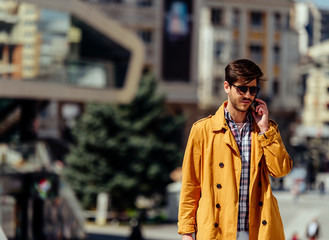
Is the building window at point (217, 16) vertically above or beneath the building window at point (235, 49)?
above

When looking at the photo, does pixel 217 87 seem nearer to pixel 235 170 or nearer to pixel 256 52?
pixel 256 52

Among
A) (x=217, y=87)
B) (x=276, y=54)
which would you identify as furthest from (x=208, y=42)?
(x=276, y=54)

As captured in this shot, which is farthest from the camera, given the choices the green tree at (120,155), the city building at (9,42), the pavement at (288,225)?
the green tree at (120,155)

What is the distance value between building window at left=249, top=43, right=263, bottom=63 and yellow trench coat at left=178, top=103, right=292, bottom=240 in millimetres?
52515

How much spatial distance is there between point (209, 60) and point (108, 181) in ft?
61.5

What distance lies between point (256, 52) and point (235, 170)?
174ft

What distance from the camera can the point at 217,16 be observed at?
179 feet

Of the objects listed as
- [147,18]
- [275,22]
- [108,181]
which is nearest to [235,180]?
[108,181]

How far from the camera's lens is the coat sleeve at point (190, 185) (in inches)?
153

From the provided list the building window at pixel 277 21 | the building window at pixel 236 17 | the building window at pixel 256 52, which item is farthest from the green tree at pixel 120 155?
the building window at pixel 277 21

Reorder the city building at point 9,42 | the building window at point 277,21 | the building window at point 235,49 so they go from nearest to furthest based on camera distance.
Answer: the city building at point 9,42 → the building window at point 235,49 → the building window at point 277,21

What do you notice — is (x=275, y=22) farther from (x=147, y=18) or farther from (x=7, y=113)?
(x=7, y=113)

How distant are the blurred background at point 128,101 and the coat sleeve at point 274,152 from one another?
1191 millimetres

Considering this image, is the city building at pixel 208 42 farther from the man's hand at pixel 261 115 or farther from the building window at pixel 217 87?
the man's hand at pixel 261 115
